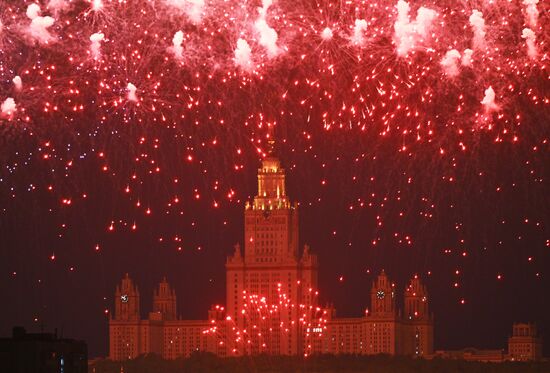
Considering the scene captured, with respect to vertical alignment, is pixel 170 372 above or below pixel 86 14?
below

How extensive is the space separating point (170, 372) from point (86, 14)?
300 ft

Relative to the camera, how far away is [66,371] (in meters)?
105

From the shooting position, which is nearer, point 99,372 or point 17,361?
point 17,361

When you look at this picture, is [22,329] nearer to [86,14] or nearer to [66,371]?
[66,371]

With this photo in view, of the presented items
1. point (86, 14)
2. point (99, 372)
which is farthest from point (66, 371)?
point (99, 372)

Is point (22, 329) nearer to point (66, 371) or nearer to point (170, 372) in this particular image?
point (66, 371)

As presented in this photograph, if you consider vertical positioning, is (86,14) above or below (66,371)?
above

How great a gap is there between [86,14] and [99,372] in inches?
3485

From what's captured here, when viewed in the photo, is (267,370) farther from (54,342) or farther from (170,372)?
(54,342)

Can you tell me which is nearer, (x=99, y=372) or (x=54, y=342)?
(x=54, y=342)

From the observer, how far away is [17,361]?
104 m

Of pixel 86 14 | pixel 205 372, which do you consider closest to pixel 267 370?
pixel 205 372

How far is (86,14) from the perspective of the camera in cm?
11012

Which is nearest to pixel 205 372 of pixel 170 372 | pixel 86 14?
pixel 170 372
